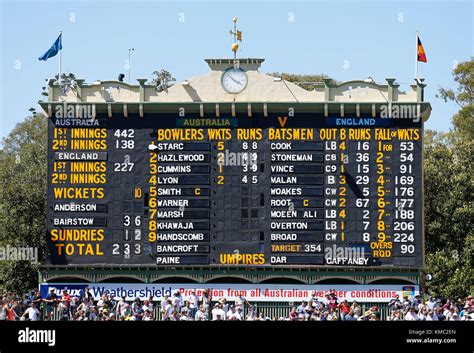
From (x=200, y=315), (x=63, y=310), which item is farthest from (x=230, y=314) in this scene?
(x=63, y=310)

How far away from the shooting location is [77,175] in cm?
4731

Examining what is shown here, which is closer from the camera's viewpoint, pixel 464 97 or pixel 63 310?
pixel 63 310

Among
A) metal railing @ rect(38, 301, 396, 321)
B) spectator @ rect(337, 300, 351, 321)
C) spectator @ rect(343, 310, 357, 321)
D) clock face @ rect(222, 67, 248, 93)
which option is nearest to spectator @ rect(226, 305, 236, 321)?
metal railing @ rect(38, 301, 396, 321)

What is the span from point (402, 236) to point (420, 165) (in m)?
2.72

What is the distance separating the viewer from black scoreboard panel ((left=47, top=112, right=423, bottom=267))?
46.6 m

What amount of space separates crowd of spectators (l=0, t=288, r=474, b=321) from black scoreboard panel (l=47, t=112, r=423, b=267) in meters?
1.55

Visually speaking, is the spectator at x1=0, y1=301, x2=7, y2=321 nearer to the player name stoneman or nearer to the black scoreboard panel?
the black scoreboard panel
